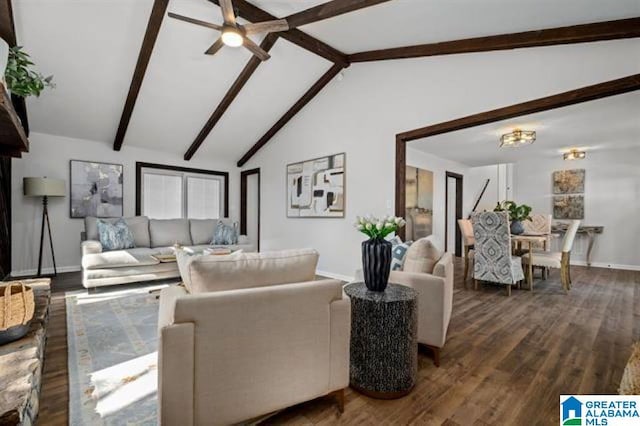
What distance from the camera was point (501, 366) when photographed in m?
2.07

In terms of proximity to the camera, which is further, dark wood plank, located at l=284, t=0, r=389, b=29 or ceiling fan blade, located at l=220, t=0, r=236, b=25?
dark wood plank, located at l=284, t=0, r=389, b=29

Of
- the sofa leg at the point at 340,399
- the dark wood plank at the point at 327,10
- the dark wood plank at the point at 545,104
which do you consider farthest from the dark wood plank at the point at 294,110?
the sofa leg at the point at 340,399

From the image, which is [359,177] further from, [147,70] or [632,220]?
[632,220]

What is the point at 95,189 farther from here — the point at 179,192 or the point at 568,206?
the point at 568,206

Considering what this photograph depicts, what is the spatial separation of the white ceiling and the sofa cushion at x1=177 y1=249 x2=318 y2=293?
4.09m

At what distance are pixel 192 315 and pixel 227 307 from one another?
0.14 m

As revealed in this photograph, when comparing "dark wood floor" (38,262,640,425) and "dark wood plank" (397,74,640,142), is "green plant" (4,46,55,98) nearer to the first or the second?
"dark wood floor" (38,262,640,425)

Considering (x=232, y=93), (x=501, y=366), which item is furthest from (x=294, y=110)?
(x=501, y=366)

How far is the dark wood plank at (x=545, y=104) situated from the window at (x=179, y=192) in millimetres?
4823

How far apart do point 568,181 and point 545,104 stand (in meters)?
5.01

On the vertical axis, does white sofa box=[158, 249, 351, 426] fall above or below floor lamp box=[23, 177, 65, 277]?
below

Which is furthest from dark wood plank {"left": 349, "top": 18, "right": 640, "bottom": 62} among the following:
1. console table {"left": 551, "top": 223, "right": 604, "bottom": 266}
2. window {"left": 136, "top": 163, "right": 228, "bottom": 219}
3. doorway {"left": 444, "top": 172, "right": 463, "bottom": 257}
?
console table {"left": 551, "top": 223, "right": 604, "bottom": 266}

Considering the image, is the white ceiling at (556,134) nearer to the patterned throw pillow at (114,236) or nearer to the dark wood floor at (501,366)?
the dark wood floor at (501,366)

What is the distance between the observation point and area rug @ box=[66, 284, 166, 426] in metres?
1.55
